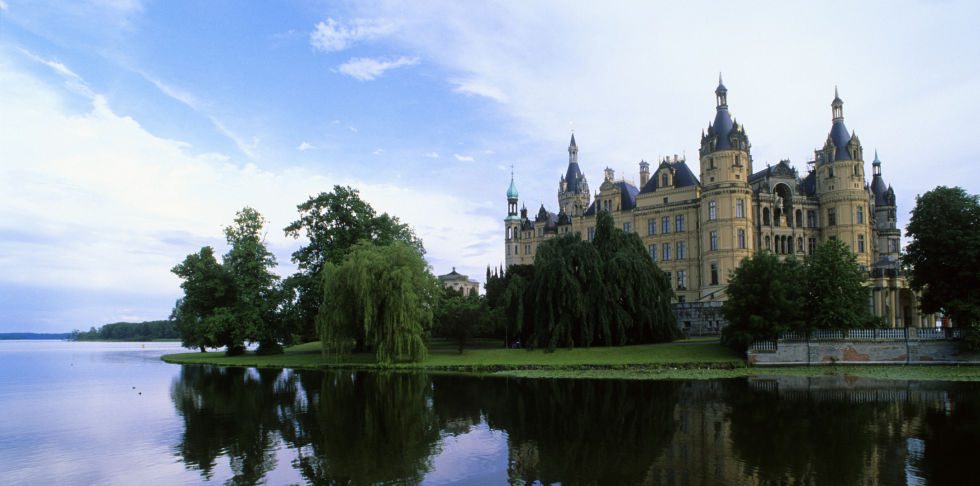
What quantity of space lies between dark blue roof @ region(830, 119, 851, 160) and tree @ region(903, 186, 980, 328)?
2201cm

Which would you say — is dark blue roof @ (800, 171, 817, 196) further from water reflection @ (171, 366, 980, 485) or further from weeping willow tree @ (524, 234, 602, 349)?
water reflection @ (171, 366, 980, 485)

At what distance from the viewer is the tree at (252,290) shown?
163ft

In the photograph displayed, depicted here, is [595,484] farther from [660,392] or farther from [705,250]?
[705,250]

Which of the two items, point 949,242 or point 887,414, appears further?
point 949,242

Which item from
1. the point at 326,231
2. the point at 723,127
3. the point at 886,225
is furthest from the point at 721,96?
the point at 326,231

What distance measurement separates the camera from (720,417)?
19406 mm

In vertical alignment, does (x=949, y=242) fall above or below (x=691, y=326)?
above

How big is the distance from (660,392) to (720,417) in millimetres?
6433

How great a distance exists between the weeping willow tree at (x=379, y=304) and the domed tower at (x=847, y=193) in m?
40.4

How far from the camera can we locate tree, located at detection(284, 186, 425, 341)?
162ft

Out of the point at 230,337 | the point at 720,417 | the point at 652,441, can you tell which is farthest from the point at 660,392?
the point at 230,337

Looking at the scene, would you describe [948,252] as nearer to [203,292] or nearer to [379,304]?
[379,304]

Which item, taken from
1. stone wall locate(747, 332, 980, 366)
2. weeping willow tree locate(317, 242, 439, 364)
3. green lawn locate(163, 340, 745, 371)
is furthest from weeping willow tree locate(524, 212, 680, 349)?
stone wall locate(747, 332, 980, 366)

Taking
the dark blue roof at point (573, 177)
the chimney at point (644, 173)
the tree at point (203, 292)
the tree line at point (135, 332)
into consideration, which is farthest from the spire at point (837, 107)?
the tree line at point (135, 332)
